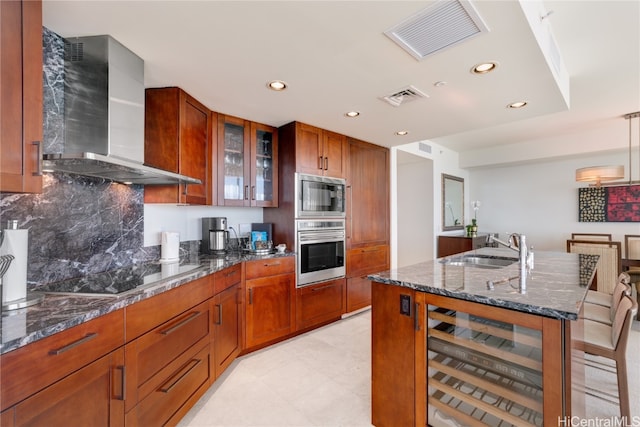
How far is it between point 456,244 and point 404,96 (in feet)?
11.8

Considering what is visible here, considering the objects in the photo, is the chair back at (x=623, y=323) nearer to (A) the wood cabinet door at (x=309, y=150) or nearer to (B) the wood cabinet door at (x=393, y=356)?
(B) the wood cabinet door at (x=393, y=356)

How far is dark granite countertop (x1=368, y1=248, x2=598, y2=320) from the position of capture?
1.22 m

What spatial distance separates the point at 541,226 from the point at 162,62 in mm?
6517

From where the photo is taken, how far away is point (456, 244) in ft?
16.6

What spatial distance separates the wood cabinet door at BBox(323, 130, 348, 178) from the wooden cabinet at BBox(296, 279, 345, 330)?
1.29 meters

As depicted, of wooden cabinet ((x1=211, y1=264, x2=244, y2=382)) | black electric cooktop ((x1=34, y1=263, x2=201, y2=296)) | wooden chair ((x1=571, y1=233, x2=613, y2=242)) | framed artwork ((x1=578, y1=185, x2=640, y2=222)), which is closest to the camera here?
black electric cooktop ((x1=34, y1=263, x2=201, y2=296))

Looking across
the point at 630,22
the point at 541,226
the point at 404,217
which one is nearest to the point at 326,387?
the point at 630,22

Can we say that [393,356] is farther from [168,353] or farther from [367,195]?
[367,195]

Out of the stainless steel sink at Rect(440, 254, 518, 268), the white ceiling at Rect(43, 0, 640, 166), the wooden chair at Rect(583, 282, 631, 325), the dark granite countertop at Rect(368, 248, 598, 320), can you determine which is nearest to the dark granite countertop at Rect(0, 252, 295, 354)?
the dark granite countertop at Rect(368, 248, 598, 320)

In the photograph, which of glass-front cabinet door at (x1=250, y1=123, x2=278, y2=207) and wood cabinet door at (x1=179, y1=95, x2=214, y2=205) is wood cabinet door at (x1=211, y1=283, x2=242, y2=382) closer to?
wood cabinet door at (x1=179, y1=95, x2=214, y2=205)

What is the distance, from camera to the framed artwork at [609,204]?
4602 mm

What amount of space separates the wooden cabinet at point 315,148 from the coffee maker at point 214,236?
97 centimetres

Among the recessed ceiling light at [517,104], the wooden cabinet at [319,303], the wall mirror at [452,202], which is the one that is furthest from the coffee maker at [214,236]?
the wall mirror at [452,202]

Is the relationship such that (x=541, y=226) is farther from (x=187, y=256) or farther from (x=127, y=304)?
(x=127, y=304)
